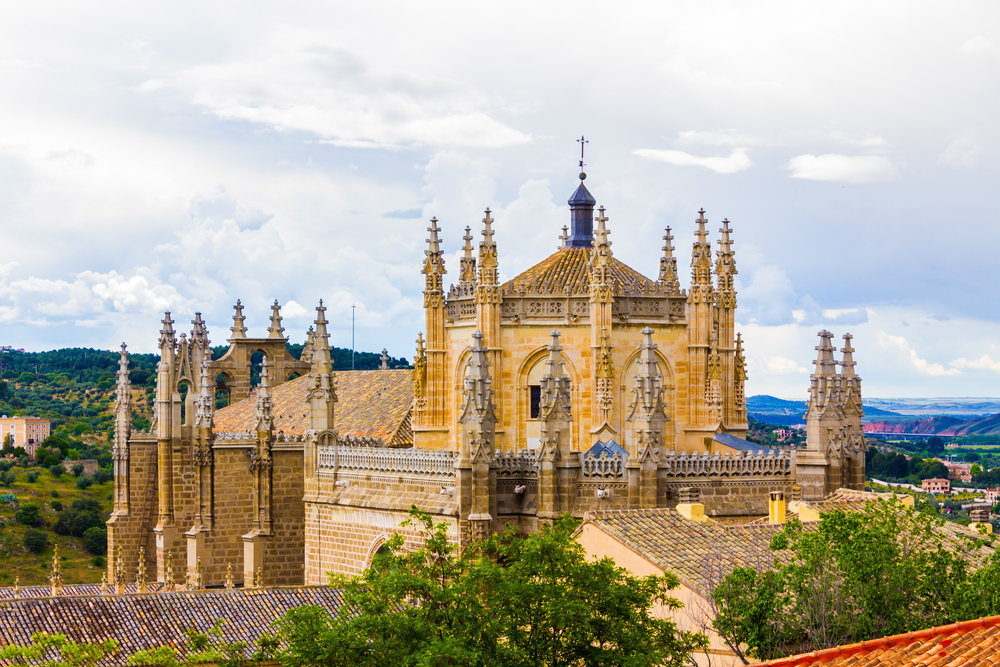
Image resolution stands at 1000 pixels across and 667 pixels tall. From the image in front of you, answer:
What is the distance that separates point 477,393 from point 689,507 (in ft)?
21.0

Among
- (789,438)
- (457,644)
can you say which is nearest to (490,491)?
(457,644)

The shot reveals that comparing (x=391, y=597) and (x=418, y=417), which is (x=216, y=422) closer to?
(x=418, y=417)

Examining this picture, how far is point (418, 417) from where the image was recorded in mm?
43906

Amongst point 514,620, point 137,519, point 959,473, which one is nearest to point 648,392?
point 514,620

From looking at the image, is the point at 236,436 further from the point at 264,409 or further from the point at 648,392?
the point at 648,392

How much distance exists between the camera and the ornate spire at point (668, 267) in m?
43.6

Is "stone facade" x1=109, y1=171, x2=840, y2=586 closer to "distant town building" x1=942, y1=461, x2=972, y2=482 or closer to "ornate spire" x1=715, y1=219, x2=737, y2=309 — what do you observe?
"ornate spire" x1=715, y1=219, x2=737, y2=309

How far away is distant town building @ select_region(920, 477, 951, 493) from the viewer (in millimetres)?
98125

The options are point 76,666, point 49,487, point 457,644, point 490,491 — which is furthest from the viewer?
point 49,487

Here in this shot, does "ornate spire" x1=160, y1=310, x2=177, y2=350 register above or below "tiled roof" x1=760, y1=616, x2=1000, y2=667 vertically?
above

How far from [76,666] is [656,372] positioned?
1677 centimetres

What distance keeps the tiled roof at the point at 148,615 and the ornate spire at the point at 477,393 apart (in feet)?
19.5

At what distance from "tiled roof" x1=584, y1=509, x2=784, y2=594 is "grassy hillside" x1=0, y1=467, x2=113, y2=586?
2030 inches

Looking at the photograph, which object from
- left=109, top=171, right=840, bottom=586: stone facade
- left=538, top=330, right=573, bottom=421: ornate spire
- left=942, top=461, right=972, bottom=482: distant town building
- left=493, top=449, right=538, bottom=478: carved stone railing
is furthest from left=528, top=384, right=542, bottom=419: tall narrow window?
left=942, top=461, right=972, bottom=482: distant town building
